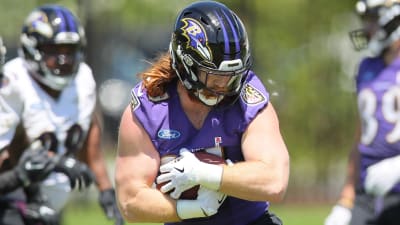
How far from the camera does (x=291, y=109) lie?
17.7m

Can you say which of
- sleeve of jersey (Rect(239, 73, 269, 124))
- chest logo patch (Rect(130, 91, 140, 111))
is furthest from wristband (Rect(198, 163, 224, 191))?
chest logo patch (Rect(130, 91, 140, 111))

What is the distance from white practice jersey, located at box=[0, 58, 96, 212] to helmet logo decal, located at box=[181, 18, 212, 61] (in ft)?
7.22

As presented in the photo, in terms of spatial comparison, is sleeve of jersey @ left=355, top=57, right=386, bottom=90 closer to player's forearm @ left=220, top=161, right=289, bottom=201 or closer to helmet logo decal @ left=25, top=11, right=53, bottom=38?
helmet logo decal @ left=25, top=11, right=53, bottom=38

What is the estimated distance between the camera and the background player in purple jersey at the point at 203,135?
15.3ft

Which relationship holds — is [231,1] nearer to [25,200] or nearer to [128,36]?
[128,36]

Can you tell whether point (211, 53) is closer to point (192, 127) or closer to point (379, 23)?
point (192, 127)

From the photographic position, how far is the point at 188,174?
15.2ft

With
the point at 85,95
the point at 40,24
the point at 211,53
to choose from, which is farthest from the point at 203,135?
the point at 40,24

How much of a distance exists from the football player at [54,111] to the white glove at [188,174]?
2141 millimetres

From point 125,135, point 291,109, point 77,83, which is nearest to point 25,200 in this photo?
point 77,83

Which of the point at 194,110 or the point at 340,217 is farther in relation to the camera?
the point at 340,217

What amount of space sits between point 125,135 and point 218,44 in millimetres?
621

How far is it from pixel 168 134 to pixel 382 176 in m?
2.45

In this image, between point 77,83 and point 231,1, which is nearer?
point 77,83
